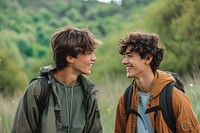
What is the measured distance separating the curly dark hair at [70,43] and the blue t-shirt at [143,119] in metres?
0.61

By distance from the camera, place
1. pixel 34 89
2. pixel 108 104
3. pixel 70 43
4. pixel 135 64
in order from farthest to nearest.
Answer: pixel 108 104, pixel 135 64, pixel 70 43, pixel 34 89

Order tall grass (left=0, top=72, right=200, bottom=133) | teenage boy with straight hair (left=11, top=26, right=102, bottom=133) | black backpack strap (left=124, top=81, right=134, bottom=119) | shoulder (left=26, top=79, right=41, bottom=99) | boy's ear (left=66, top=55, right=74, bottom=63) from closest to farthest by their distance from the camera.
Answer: shoulder (left=26, top=79, right=41, bottom=99), teenage boy with straight hair (left=11, top=26, right=102, bottom=133), boy's ear (left=66, top=55, right=74, bottom=63), black backpack strap (left=124, top=81, right=134, bottom=119), tall grass (left=0, top=72, right=200, bottom=133)

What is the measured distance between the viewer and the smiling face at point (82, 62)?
4.04 m

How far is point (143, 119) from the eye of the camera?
4109mm

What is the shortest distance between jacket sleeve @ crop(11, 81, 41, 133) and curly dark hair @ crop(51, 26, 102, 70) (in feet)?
1.10

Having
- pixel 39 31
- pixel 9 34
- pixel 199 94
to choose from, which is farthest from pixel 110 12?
pixel 199 94

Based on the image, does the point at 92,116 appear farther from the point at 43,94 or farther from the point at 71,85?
the point at 43,94

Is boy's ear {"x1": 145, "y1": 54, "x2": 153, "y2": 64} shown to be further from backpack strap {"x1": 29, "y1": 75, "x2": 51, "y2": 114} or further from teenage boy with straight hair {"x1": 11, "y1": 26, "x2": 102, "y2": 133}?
backpack strap {"x1": 29, "y1": 75, "x2": 51, "y2": 114}

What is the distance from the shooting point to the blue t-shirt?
407 cm

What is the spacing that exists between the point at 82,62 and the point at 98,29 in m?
42.4

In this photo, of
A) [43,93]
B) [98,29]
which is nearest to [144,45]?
[43,93]

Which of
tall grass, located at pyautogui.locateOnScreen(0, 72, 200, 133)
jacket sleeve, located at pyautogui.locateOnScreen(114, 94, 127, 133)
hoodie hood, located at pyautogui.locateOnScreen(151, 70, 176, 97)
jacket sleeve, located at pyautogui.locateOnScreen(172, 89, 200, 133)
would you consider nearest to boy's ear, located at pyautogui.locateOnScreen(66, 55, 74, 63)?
jacket sleeve, located at pyautogui.locateOnScreen(114, 94, 127, 133)

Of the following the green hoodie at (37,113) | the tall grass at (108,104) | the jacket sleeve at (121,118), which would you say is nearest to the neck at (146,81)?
the jacket sleeve at (121,118)

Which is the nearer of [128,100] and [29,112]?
[29,112]
